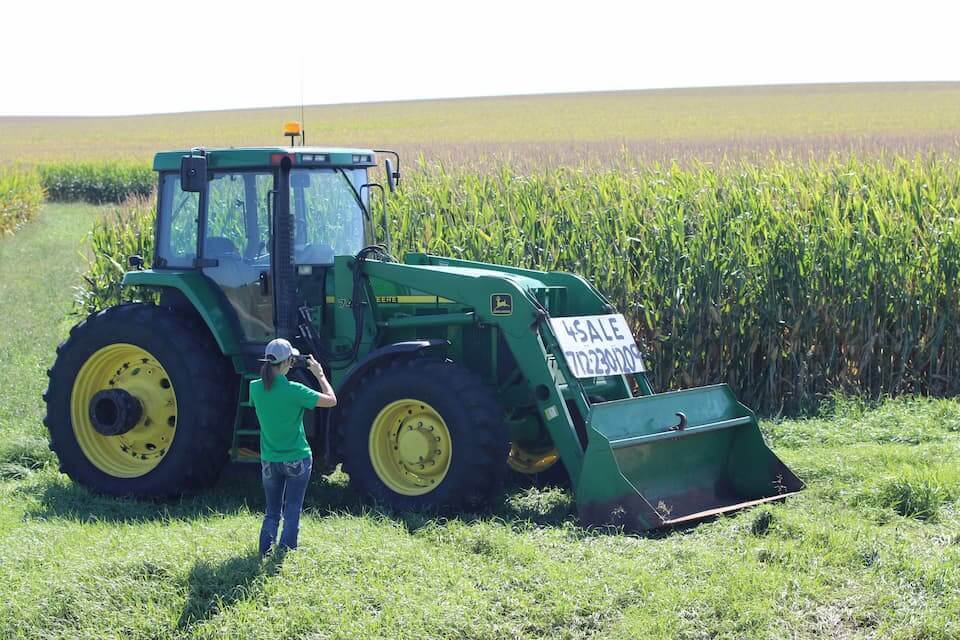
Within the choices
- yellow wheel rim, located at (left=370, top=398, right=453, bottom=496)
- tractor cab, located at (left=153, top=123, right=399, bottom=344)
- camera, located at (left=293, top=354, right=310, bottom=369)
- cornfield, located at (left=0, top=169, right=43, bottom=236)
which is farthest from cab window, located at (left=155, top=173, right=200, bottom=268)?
cornfield, located at (left=0, top=169, right=43, bottom=236)

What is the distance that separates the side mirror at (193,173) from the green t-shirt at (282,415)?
1.53 meters

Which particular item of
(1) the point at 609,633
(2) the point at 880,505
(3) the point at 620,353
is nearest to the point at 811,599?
(1) the point at 609,633

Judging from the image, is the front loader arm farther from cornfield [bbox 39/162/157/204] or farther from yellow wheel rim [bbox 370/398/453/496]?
cornfield [bbox 39/162/157/204]

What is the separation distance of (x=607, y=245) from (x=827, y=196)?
2165 mm

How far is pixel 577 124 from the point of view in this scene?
51.9m

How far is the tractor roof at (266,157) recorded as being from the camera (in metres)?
7.41

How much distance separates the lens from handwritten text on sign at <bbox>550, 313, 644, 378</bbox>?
7117 mm

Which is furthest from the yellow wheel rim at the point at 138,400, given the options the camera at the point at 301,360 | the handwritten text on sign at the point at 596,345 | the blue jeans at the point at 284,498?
the handwritten text on sign at the point at 596,345

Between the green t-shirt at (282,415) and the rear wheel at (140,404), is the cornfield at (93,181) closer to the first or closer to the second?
the rear wheel at (140,404)

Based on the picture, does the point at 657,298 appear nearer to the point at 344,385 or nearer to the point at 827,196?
the point at 827,196

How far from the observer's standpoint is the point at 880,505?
6895 millimetres

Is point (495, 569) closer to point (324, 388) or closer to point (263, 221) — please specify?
point (324, 388)

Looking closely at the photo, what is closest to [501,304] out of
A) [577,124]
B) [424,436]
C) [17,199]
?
[424,436]

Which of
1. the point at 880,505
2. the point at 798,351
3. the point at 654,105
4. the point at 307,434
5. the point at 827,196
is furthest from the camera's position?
the point at 654,105
